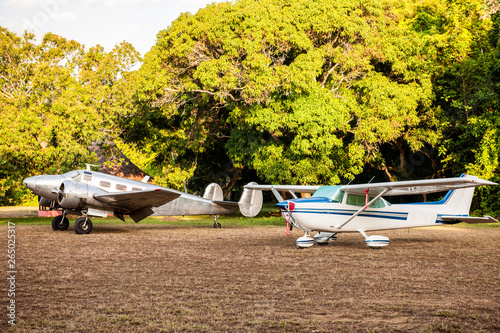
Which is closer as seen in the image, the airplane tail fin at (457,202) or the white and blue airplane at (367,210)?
the white and blue airplane at (367,210)

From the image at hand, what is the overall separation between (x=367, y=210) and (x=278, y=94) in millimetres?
10843

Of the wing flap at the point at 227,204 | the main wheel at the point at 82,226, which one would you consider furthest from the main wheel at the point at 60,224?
the wing flap at the point at 227,204

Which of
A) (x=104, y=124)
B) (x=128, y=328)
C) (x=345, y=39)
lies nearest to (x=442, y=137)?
(x=345, y=39)

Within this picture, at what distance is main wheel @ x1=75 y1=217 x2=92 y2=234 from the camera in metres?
16.3

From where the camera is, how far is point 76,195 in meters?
16.4

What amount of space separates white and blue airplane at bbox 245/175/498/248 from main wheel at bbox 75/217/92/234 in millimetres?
7387

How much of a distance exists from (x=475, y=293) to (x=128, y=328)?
4815 mm

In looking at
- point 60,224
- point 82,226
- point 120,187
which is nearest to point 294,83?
point 120,187

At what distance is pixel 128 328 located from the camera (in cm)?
498

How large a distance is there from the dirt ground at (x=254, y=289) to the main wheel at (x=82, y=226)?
3.72m

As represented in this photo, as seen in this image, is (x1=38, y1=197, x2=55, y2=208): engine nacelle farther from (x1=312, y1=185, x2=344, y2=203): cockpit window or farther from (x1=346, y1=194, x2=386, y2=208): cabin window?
(x1=346, y1=194, x2=386, y2=208): cabin window

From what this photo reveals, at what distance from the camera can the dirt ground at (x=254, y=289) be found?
17.0ft

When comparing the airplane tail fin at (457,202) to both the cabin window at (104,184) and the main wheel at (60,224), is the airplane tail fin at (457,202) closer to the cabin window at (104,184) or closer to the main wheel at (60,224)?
the cabin window at (104,184)

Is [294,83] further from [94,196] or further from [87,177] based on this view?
[94,196]
